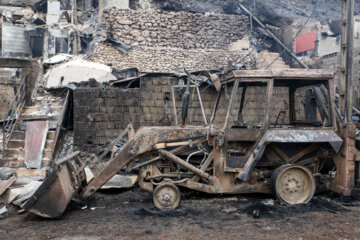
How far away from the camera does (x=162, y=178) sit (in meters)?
4.59

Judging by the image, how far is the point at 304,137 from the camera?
431 centimetres

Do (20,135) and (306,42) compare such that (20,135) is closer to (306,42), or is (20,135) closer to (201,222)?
(201,222)

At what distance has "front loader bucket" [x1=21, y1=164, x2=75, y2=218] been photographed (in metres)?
3.91

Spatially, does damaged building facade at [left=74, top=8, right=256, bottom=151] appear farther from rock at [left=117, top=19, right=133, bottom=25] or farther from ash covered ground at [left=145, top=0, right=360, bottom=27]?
ash covered ground at [left=145, top=0, right=360, bottom=27]

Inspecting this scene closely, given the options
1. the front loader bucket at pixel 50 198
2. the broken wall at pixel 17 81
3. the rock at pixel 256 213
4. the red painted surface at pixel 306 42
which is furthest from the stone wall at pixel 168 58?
the rock at pixel 256 213

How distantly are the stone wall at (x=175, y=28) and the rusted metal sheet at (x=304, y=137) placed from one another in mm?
12132

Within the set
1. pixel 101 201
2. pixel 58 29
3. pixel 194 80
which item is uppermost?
pixel 58 29

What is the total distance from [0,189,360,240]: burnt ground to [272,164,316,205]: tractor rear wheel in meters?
0.16

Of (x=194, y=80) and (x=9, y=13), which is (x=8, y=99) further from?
(x=9, y=13)

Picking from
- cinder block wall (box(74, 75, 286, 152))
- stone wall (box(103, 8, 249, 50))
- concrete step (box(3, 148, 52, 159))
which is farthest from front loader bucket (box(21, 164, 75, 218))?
stone wall (box(103, 8, 249, 50))

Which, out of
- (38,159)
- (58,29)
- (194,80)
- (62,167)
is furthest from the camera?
(58,29)

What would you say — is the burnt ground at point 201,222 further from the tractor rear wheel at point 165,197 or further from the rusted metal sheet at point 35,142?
the rusted metal sheet at point 35,142

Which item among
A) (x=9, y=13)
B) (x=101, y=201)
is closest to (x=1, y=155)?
(x=101, y=201)

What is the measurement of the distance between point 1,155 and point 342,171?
298 inches
